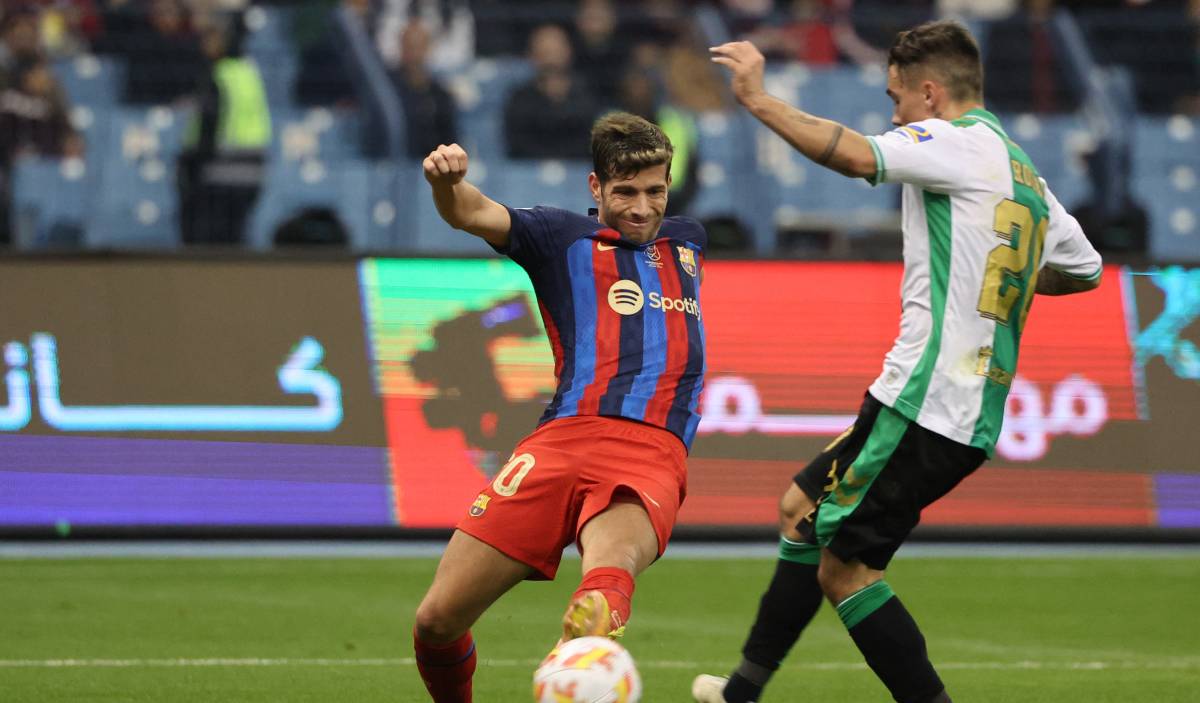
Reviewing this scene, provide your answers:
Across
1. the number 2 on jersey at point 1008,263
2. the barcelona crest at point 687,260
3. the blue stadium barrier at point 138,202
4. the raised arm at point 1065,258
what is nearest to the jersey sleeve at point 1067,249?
the raised arm at point 1065,258

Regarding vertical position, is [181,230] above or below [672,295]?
below

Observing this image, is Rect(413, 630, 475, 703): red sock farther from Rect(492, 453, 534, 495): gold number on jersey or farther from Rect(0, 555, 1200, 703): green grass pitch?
Rect(0, 555, 1200, 703): green grass pitch

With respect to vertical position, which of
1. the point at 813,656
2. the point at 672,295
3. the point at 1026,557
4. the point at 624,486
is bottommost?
the point at 1026,557

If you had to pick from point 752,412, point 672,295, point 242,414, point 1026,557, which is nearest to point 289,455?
point 242,414

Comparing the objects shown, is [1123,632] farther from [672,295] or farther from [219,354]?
[219,354]

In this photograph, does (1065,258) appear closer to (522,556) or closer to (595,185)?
(595,185)

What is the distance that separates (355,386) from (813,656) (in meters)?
3.90

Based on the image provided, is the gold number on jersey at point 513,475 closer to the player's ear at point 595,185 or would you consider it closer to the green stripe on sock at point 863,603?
the player's ear at point 595,185

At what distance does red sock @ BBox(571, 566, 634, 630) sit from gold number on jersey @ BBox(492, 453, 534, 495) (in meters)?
0.42

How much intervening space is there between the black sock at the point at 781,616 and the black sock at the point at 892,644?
0.33 metres

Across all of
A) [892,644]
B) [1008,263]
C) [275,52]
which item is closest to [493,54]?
[275,52]

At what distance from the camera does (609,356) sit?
498 centimetres

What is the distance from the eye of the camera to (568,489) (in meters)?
4.77

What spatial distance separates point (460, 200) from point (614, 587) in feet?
3.86
